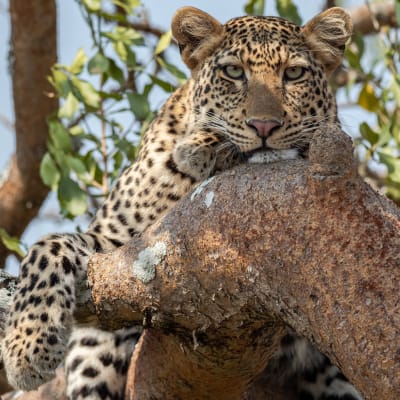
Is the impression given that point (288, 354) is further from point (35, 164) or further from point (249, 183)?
point (35, 164)

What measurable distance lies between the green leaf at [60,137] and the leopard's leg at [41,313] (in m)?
2.64

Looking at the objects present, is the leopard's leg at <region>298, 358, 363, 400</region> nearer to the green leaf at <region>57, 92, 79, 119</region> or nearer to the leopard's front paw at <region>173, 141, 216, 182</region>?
the leopard's front paw at <region>173, 141, 216, 182</region>

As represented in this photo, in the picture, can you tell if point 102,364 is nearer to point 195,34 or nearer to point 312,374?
point 312,374

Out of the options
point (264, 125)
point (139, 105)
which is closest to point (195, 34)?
point (264, 125)

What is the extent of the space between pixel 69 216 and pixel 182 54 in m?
2.11

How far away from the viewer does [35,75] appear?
8609 millimetres

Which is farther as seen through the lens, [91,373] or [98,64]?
[98,64]

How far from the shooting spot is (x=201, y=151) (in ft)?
17.3

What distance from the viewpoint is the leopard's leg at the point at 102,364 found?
5.84 meters

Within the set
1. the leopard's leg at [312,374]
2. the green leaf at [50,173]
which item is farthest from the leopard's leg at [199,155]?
the green leaf at [50,173]

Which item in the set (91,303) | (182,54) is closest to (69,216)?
(182,54)

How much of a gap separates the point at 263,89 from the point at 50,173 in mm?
2757

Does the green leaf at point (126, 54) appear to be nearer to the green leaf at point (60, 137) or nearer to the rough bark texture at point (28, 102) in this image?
the green leaf at point (60, 137)

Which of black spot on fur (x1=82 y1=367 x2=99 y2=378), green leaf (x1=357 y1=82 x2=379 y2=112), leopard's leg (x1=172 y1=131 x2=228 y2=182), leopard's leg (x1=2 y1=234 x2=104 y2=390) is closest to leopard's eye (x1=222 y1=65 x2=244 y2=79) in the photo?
leopard's leg (x1=172 y1=131 x2=228 y2=182)
